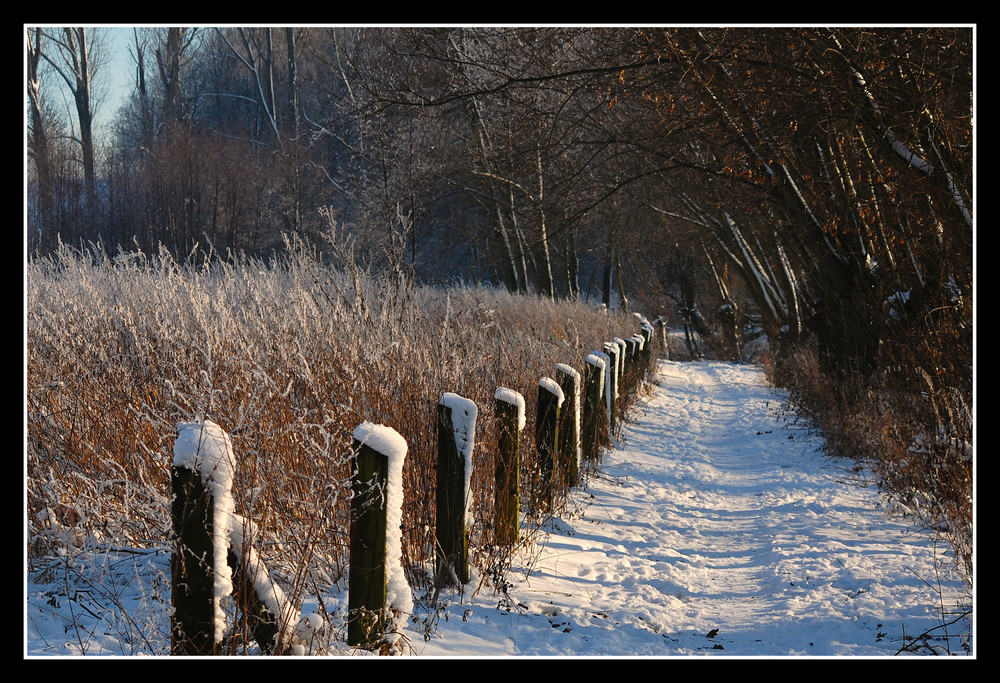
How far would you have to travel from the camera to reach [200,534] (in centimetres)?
218

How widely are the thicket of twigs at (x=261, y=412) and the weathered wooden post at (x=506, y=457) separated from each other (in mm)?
103

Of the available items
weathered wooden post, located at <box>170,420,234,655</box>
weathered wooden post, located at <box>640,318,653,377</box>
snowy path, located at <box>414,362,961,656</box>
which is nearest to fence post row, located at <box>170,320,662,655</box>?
weathered wooden post, located at <box>170,420,234,655</box>

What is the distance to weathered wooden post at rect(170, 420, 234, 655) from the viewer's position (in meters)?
2.16

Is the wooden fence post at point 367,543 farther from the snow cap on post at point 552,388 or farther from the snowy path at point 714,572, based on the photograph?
the snow cap on post at point 552,388

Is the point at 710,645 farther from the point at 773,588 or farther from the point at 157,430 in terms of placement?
the point at 157,430

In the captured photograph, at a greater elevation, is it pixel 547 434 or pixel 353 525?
pixel 353 525

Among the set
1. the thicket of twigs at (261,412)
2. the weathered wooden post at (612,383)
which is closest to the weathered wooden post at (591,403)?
the weathered wooden post at (612,383)

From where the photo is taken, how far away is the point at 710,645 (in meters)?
3.64

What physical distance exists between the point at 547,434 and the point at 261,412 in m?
2.05

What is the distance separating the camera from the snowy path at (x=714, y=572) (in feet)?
11.8

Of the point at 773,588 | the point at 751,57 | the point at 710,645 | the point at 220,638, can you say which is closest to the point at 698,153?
the point at 751,57

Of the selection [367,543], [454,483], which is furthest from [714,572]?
[367,543]

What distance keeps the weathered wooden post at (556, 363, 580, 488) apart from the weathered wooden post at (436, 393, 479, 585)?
2258 millimetres

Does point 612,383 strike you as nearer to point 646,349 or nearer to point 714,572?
point 714,572
